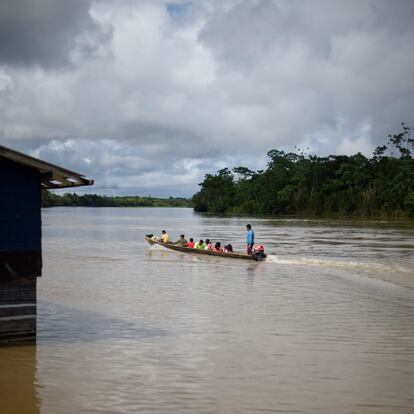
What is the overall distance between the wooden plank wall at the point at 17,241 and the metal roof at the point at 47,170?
26 centimetres

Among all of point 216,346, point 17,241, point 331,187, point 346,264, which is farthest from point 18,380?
point 331,187

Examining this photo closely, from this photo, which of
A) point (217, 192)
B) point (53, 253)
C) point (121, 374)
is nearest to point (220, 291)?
point (121, 374)

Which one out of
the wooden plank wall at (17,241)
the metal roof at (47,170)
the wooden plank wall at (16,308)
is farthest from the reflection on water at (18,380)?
the metal roof at (47,170)

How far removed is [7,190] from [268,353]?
17.6 feet

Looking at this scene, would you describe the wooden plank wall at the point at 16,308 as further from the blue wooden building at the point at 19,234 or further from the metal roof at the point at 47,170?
the metal roof at the point at 47,170

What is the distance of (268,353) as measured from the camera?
33.0 feet

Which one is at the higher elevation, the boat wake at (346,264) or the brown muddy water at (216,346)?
the boat wake at (346,264)

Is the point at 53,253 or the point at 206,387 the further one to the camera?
the point at 53,253

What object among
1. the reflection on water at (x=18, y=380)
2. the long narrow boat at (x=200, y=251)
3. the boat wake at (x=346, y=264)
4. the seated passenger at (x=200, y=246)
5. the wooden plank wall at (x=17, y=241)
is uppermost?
the wooden plank wall at (x=17, y=241)

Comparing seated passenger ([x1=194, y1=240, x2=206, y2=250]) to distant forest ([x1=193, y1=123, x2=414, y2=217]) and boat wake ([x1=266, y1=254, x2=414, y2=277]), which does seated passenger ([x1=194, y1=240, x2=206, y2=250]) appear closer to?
boat wake ([x1=266, y1=254, x2=414, y2=277])

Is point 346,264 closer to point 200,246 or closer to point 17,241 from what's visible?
point 200,246

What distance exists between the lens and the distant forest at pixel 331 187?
83.0 meters

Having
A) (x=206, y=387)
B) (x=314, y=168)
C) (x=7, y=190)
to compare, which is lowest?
(x=206, y=387)

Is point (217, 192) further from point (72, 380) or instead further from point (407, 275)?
point (72, 380)
